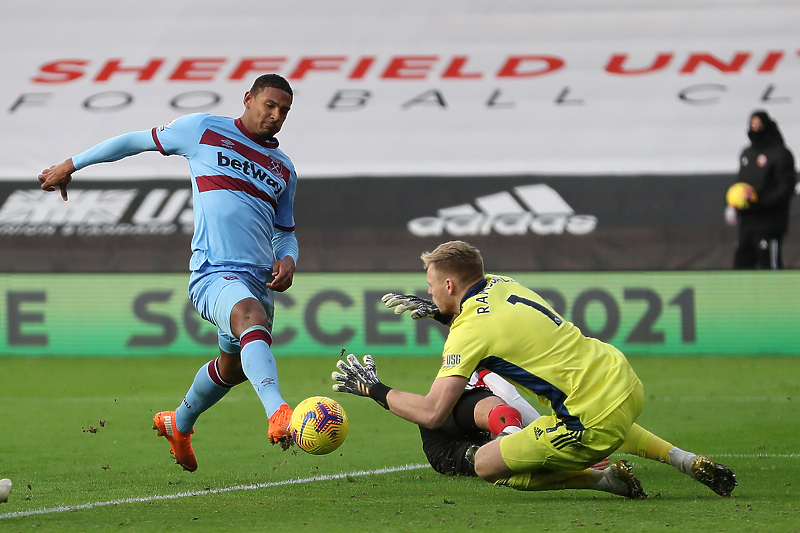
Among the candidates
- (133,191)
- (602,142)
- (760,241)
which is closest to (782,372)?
(760,241)

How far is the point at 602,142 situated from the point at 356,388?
40.3 feet

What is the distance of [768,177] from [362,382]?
10902 mm

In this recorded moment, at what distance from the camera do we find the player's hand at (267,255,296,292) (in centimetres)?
513

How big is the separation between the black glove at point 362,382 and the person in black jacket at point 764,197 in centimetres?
990

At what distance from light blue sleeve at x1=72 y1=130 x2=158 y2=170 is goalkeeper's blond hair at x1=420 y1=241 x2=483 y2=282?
5.44ft

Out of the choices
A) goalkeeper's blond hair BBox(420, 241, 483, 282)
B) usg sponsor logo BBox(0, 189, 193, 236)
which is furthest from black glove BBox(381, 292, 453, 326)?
usg sponsor logo BBox(0, 189, 193, 236)

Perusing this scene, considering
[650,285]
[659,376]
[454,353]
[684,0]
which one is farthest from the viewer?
[684,0]

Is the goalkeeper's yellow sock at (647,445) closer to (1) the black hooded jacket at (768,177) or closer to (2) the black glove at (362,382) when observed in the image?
(2) the black glove at (362,382)

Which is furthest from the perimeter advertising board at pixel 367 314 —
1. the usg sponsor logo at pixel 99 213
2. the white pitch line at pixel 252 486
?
the white pitch line at pixel 252 486

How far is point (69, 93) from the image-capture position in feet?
55.4

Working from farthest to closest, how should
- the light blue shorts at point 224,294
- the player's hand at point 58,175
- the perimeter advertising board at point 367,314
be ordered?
the perimeter advertising board at point 367,314, the player's hand at point 58,175, the light blue shorts at point 224,294

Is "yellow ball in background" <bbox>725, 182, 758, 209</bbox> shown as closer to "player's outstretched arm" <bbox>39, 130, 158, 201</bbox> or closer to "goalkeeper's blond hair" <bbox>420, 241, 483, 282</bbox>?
"goalkeeper's blond hair" <bbox>420, 241, 483, 282</bbox>

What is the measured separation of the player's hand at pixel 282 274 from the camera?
16.8ft

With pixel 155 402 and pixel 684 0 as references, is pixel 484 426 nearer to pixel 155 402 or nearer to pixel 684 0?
pixel 155 402
